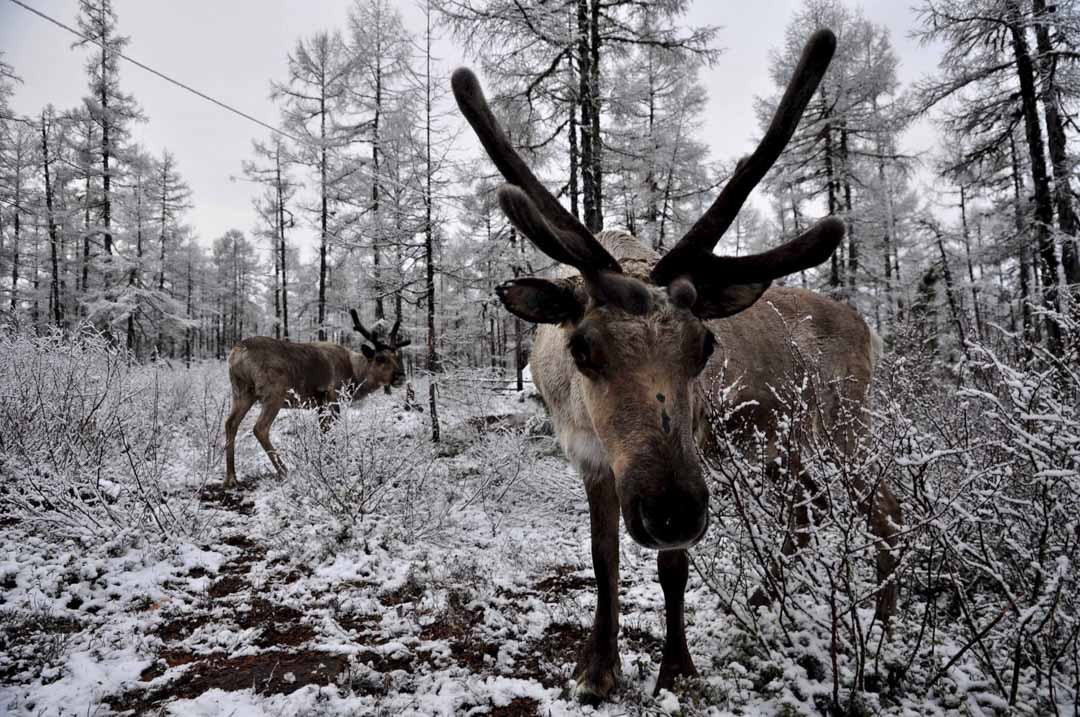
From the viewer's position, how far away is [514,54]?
30.2ft

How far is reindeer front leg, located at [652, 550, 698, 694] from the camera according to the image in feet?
8.61

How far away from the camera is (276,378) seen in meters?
8.52

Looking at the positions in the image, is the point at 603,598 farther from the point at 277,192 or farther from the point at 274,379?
the point at 277,192

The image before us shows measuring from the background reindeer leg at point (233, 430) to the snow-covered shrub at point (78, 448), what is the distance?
0.72 m

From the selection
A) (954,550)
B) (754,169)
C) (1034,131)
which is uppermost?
(1034,131)

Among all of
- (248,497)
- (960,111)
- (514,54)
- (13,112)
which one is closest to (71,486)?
(248,497)

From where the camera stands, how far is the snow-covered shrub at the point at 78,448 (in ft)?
14.0

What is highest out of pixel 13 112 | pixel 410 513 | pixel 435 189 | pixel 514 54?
pixel 13 112

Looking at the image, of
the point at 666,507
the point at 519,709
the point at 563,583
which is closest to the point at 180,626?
the point at 519,709

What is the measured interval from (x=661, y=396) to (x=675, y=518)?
456 millimetres

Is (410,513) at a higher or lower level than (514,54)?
lower

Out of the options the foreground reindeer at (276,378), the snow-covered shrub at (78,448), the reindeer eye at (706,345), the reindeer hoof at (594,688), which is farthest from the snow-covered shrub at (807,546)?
the foreground reindeer at (276,378)

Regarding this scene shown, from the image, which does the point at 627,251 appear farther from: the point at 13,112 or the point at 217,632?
the point at 13,112

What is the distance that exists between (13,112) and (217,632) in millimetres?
25779
